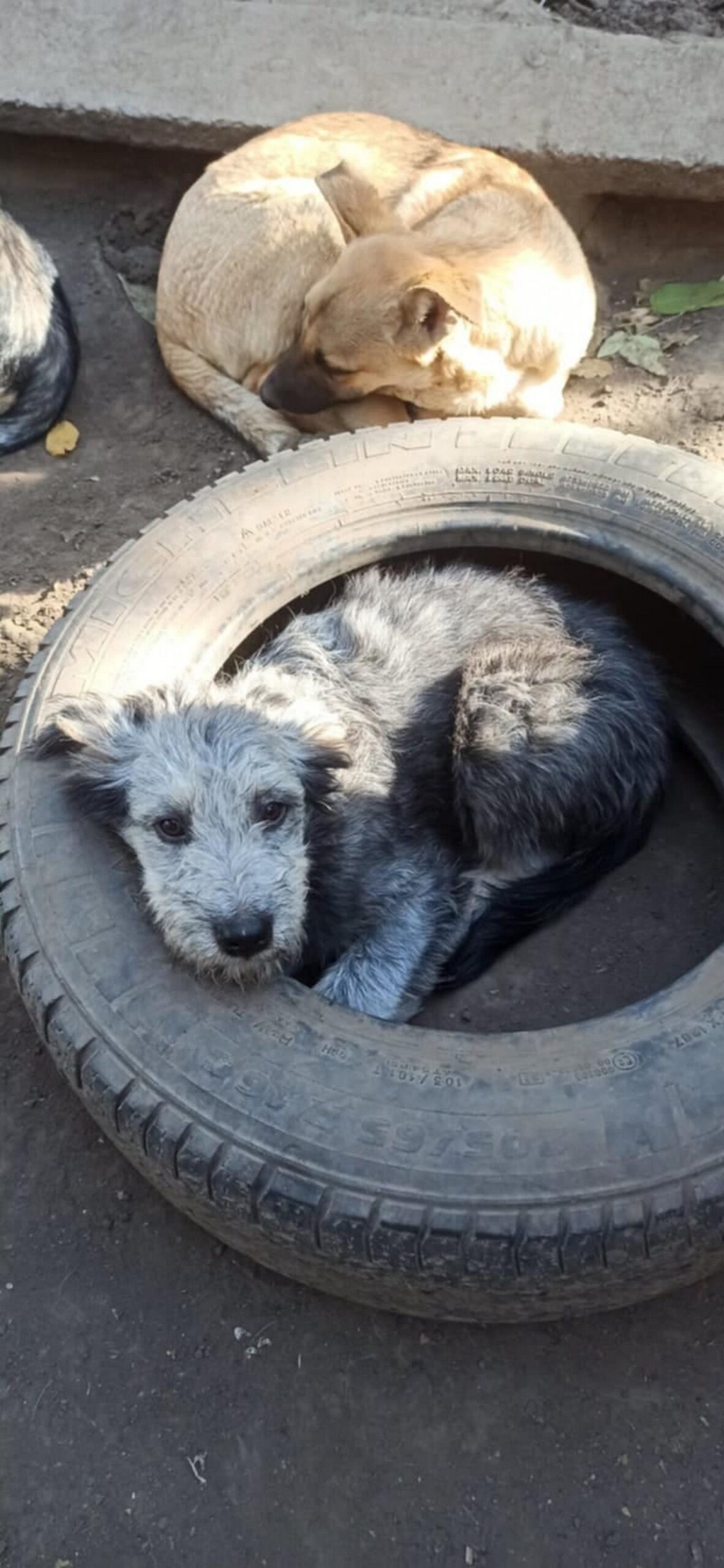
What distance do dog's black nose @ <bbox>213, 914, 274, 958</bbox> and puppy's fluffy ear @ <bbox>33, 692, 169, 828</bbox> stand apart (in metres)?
0.49

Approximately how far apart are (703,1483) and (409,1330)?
78cm

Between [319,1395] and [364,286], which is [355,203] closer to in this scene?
[364,286]

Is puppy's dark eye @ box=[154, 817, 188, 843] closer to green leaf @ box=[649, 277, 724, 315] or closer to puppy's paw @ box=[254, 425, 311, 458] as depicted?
puppy's paw @ box=[254, 425, 311, 458]

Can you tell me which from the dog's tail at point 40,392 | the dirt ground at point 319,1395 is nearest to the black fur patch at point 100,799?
the dirt ground at point 319,1395

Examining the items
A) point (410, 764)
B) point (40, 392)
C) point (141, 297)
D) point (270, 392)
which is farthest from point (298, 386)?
point (410, 764)

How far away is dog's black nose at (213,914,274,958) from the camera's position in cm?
272

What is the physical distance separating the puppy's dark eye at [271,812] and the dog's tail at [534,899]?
0.85 meters

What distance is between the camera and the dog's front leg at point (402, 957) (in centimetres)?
336

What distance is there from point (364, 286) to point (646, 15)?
3416 millimetres

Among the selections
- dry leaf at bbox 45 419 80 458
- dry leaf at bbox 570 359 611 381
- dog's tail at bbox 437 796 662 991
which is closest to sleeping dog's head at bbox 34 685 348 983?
dog's tail at bbox 437 796 662 991

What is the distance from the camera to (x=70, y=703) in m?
3.23

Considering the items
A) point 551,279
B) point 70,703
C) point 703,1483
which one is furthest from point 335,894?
point 551,279

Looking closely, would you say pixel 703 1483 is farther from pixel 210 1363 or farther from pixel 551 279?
pixel 551 279

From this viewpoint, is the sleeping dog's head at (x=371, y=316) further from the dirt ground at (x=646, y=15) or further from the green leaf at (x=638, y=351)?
the dirt ground at (x=646, y=15)
